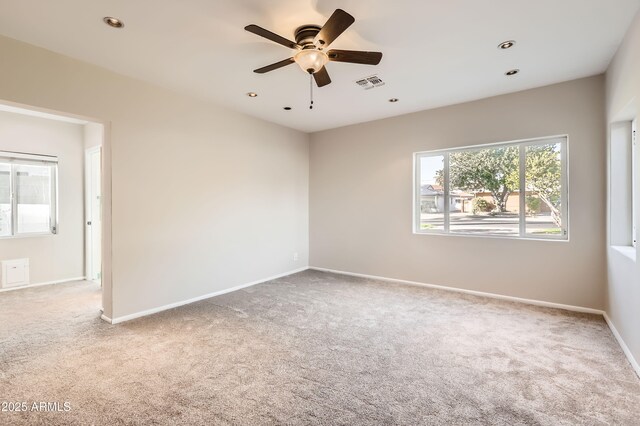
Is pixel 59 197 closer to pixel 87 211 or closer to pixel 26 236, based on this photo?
pixel 87 211

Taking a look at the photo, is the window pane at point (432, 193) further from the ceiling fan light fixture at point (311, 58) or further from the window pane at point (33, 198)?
the window pane at point (33, 198)

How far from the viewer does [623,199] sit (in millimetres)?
3117

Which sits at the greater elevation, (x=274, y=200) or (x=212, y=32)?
(x=212, y=32)

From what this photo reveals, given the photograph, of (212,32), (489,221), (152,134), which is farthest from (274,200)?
(489,221)

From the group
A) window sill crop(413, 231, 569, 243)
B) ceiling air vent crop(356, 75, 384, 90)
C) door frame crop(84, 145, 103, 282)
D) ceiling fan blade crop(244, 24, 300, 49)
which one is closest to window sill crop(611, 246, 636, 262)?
window sill crop(413, 231, 569, 243)

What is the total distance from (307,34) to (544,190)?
3.54m

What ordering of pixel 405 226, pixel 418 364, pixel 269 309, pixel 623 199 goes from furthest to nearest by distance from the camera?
pixel 405 226, pixel 269 309, pixel 623 199, pixel 418 364

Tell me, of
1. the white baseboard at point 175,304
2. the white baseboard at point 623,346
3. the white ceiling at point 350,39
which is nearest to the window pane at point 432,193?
the white ceiling at point 350,39

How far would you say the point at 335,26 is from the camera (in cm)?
205

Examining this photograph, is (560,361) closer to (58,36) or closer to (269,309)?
(269,309)

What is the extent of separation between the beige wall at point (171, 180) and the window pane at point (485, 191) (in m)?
2.94

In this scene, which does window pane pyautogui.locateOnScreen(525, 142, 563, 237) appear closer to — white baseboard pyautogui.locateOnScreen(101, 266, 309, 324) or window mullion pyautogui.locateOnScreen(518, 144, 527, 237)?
window mullion pyautogui.locateOnScreen(518, 144, 527, 237)

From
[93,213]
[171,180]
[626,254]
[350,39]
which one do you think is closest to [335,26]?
[350,39]

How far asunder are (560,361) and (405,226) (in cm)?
267
